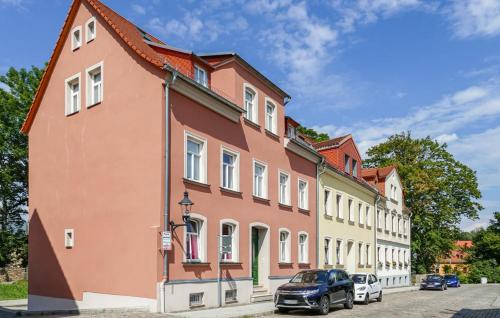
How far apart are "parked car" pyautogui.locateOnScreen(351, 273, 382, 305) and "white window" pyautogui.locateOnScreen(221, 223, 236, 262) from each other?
6743mm

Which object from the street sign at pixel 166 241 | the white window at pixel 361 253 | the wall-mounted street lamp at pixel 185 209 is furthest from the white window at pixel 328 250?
the street sign at pixel 166 241

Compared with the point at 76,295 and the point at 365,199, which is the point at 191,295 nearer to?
the point at 76,295

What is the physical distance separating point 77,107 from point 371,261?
84.8 ft

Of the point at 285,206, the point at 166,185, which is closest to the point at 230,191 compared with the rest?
the point at 166,185

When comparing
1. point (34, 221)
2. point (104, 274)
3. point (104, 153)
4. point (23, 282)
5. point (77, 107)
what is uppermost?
point (77, 107)

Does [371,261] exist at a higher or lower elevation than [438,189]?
lower

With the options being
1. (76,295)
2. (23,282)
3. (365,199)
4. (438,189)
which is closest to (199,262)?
(76,295)

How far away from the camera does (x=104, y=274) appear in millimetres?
17859

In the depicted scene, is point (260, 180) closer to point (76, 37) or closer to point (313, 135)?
point (76, 37)

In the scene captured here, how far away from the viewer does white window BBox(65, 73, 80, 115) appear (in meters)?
20.8

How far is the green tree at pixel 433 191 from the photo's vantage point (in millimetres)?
53500

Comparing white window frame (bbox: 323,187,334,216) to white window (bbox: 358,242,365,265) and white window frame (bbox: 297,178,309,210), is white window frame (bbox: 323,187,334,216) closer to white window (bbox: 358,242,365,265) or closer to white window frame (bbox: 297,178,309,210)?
white window frame (bbox: 297,178,309,210)

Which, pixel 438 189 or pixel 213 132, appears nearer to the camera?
pixel 213 132

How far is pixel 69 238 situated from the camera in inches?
777
